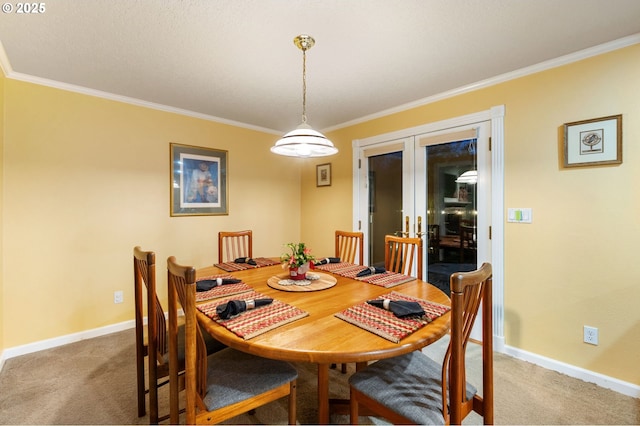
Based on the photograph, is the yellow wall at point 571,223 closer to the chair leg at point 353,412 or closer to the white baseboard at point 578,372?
the white baseboard at point 578,372

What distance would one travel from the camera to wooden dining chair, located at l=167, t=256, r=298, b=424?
1.15 metres

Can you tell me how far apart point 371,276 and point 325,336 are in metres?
0.95

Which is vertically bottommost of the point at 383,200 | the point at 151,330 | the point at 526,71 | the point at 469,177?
the point at 151,330

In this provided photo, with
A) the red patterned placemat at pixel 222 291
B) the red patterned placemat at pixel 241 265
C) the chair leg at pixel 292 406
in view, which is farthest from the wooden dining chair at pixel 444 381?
the red patterned placemat at pixel 241 265

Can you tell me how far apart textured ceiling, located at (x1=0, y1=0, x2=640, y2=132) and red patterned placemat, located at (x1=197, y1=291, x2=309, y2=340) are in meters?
1.67

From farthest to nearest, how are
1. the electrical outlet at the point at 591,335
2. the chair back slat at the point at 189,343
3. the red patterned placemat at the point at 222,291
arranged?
the electrical outlet at the point at 591,335
the red patterned placemat at the point at 222,291
the chair back slat at the point at 189,343

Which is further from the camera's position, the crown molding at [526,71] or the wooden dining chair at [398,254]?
the wooden dining chair at [398,254]

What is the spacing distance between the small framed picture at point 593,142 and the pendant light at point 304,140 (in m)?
1.79

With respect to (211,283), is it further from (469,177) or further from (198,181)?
(469,177)

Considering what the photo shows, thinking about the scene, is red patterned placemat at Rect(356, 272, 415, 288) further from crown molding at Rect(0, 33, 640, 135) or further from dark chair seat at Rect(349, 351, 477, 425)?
crown molding at Rect(0, 33, 640, 135)

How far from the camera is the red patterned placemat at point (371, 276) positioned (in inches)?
75.4

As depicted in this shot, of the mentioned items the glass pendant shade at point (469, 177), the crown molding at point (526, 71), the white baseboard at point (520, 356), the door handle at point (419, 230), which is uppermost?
the crown molding at point (526, 71)

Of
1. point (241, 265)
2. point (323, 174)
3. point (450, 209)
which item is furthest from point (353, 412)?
point (323, 174)

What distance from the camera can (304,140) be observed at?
184 centimetres
